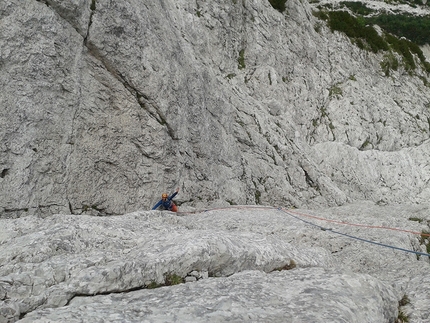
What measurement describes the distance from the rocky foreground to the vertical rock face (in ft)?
25.3

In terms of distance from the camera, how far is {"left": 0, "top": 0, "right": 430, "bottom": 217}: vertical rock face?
57.2ft

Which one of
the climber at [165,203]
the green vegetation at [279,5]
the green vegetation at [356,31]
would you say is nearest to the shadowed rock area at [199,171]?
the green vegetation at [279,5]

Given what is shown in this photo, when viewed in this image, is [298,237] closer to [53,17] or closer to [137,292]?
[137,292]

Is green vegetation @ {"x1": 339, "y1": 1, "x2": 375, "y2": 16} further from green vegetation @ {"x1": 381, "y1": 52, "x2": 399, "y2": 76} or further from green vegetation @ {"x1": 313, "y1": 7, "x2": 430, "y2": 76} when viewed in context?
green vegetation @ {"x1": 381, "y1": 52, "x2": 399, "y2": 76}

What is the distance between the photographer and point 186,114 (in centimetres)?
2550

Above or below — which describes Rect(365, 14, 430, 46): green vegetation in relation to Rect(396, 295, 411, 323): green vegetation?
above

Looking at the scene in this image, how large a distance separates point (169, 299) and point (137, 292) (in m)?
0.90

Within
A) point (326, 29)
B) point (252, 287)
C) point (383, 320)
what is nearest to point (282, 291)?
point (252, 287)

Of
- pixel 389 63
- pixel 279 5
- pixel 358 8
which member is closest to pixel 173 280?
pixel 279 5

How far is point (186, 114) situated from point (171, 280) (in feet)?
60.9

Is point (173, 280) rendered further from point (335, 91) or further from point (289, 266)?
point (335, 91)

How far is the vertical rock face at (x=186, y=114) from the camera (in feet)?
57.2

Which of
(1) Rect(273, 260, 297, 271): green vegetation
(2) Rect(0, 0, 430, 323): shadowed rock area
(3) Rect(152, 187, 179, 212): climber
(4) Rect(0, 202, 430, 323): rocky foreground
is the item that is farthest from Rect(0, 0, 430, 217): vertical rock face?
(1) Rect(273, 260, 297, 271): green vegetation

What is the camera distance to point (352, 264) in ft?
48.9
